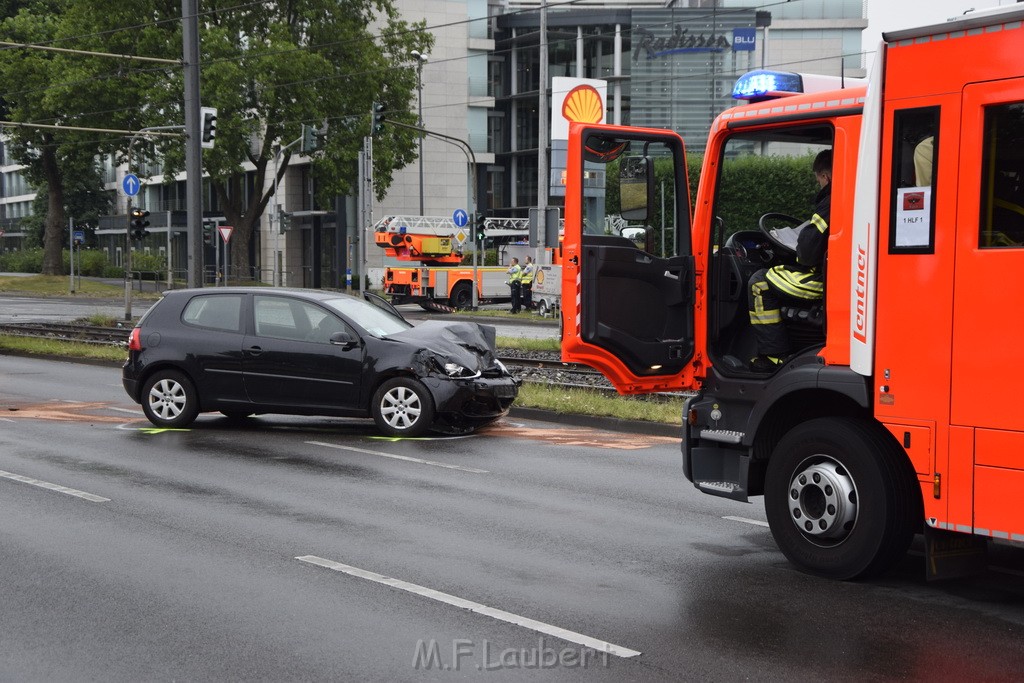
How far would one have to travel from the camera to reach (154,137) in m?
46.2

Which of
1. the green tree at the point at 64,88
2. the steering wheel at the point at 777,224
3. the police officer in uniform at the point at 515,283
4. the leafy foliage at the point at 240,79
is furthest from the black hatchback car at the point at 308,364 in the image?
the leafy foliage at the point at 240,79

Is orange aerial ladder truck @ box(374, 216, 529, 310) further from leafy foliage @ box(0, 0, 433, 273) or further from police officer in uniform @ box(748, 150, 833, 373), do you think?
police officer in uniform @ box(748, 150, 833, 373)

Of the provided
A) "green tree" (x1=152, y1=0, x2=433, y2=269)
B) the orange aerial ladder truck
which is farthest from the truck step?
"green tree" (x1=152, y1=0, x2=433, y2=269)

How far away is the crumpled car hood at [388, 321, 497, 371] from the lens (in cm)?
1259

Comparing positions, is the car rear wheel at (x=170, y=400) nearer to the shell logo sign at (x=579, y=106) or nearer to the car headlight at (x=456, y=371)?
the car headlight at (x=456, y=371)

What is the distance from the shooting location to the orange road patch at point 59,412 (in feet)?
45.6

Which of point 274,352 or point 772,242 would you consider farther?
point 274,352

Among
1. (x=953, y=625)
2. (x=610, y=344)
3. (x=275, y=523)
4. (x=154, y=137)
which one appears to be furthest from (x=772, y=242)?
(x=154, y=137)

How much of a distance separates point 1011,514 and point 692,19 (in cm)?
5288

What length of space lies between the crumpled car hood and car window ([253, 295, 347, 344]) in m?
0.64

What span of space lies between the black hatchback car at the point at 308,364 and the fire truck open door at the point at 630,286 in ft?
16.0

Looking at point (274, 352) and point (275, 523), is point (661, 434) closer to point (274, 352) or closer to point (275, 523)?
point (274, 352)

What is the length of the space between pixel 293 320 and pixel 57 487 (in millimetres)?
3790

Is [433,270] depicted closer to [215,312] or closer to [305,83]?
[305,83]
